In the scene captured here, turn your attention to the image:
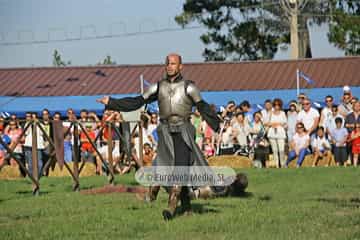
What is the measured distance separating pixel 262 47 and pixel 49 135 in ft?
120

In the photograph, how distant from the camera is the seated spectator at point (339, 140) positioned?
21.0 meters

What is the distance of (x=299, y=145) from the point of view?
70.4 feet

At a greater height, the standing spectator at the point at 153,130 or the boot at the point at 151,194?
the standing spectator at the point at 153,130

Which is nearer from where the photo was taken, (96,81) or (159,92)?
(159,92)

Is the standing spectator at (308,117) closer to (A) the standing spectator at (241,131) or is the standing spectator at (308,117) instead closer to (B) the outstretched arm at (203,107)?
(A) the standing spectator at (241,131)

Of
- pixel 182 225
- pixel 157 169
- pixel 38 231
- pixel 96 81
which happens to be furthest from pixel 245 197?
pixel 96 81

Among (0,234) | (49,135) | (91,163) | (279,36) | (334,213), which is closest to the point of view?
(0,234)

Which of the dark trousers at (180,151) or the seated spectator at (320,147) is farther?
the seated spectator at (320,147)

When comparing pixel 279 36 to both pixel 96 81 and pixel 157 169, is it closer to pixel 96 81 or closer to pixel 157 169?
pixel 96 81

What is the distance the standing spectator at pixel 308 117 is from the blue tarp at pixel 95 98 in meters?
11.0

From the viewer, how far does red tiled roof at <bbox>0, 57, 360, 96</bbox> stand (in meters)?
36.6

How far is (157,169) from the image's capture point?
446 inches

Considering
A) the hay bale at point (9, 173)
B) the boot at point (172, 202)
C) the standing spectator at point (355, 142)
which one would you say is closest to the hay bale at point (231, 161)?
the standing spectator at point (355, 142)

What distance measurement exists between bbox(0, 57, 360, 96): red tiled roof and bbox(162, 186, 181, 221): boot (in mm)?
24841
